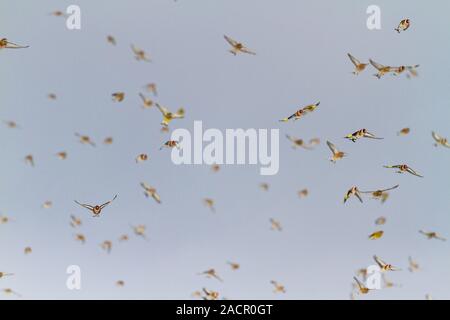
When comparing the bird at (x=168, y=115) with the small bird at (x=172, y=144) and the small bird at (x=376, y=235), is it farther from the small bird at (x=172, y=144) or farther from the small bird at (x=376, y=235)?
the small bird at (x=376, y=235)

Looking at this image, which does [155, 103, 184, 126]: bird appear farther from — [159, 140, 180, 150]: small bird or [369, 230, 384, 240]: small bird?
[369, 230, 384, 240]: small bird

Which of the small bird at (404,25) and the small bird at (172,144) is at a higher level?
the small bird at (404,25)

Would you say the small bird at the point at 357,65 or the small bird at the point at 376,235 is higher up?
the small bird at the point at 357,65

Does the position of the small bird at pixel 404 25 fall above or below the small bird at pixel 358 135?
above


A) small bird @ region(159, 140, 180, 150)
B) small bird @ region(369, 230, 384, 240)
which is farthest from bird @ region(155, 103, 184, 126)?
small bird @ region(369, 230, 384, 240)

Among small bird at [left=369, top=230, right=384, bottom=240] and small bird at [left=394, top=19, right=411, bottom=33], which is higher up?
small bird at [left=394, top=19, right=411, bottom=33]

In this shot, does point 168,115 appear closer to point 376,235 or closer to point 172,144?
point 172,144

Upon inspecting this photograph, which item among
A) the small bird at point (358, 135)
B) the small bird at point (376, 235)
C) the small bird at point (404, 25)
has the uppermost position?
the small bird at point (404, 25)

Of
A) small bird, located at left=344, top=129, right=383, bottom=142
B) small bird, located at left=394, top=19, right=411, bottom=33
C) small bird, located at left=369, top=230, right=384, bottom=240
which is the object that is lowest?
small bird, located at left=369, top=230, right=384, bottom=240

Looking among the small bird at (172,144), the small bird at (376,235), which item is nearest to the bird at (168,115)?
the small bird at (172,144)
